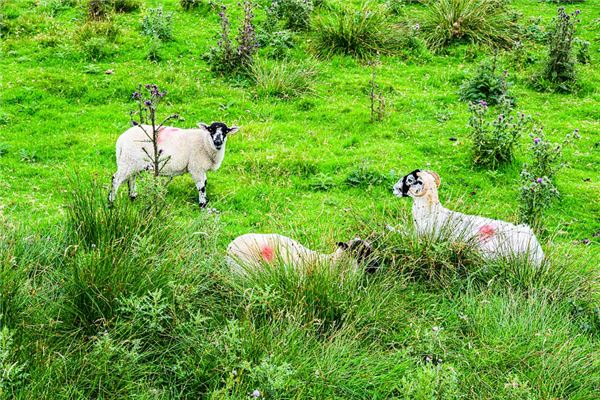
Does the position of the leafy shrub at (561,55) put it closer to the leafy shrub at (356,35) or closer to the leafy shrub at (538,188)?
the leafy shrub at (356,35)

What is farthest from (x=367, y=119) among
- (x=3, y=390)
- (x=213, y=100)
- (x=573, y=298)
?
(x=3, y=390)

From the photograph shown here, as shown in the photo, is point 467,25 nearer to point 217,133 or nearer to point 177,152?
point 217,133

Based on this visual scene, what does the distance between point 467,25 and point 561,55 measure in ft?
8.67

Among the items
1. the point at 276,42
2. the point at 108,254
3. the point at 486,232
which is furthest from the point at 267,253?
the point at 276,42

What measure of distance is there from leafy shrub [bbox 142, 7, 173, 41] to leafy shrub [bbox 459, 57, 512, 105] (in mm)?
6814

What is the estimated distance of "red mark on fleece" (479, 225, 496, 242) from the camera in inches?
314

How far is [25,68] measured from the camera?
14.4 meters

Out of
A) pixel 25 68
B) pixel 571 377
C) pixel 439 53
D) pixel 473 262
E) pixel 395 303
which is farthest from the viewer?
pixel 439 53

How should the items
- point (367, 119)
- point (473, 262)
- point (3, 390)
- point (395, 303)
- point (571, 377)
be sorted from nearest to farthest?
point (3, 390)
point (571, 377)
point (395, 303)
point (473, 262)
point (367, 119)

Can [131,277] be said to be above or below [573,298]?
above

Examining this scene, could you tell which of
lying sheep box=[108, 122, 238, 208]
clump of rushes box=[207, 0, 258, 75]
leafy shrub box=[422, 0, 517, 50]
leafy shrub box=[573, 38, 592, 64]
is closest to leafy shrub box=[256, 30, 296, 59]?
clump of rushes box=[207, 0, 258, 75]

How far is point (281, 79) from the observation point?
14047 mm

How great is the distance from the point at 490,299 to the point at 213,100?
315 inches

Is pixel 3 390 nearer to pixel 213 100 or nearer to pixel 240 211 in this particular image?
pixel 240 211
